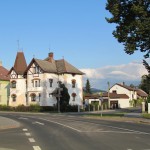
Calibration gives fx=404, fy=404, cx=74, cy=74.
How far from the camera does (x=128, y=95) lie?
120062mm

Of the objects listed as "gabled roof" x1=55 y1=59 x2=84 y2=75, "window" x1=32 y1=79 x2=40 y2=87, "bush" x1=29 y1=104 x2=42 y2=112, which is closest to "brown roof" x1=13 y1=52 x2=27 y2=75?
"window" x1=32 y1=79 x2=40 y2=87

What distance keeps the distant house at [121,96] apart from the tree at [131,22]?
62984 millimetres

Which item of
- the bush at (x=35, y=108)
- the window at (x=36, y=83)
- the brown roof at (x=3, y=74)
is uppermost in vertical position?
the brown roof at (x=3, y=74)

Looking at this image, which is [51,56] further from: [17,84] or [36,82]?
[17,84]

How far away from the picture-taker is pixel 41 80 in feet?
271

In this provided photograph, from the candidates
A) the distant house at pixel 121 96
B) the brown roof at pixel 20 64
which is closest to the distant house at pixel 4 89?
the brown roof at pixel 20 64

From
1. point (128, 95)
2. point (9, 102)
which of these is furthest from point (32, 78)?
point (128, 95)

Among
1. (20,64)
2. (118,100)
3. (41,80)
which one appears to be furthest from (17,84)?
(118,100)

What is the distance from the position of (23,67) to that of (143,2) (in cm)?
5577

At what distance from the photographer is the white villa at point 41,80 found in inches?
3239

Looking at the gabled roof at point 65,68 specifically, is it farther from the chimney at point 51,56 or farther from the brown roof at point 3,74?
the brown roof at point 3,74

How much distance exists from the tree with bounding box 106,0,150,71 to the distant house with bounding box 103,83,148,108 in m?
63.0

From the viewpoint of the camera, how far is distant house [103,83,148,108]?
110500mm

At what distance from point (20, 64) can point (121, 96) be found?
3517 centimetres
